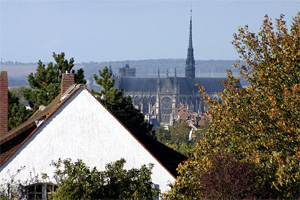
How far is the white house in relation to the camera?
21.1 metres

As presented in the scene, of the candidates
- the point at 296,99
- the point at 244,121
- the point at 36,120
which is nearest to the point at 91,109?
the point at 36,120

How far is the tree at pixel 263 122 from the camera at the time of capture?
18141 millimetres

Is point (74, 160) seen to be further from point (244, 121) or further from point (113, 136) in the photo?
point (244, 121)

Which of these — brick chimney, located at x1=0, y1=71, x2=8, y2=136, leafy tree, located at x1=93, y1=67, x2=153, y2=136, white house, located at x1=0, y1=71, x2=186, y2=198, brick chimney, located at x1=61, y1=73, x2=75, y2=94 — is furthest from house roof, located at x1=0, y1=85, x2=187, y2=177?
leafy tree, located at x1=93, y1=67, x2=153, y2=136

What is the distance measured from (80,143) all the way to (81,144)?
5cm

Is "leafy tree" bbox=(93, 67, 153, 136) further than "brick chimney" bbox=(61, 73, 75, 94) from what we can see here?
Yes

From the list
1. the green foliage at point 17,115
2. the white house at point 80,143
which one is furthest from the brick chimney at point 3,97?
the green foliage at point 17,115

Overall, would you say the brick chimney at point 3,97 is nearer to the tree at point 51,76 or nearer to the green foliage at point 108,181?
the green foliage at point 108,181

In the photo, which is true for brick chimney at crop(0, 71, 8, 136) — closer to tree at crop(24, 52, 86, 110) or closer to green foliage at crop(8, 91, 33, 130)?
green foliage at crop(8, 91, 33, 130)

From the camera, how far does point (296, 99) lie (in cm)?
1827

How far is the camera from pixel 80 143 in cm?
2141

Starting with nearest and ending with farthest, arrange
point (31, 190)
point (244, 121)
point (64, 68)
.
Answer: point (244, 121) < point (31, 190) < point (64, 68)

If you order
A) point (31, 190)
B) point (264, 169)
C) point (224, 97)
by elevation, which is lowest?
point (31, 190)

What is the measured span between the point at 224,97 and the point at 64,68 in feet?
105
